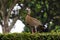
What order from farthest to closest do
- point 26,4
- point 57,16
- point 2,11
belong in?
point 57,16, point 26,4, point 2,11

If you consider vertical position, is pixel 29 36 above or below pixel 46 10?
below

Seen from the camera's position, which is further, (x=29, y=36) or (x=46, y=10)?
(x=46, y=10)

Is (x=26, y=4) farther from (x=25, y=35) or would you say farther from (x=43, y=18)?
(x=25, y=35)

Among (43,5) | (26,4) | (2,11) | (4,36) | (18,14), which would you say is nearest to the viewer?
(4,36)

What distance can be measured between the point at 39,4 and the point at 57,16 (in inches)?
123

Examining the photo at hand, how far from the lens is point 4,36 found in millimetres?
8070

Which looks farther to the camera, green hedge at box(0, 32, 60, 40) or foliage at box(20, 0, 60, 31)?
foliage at box(20, 0, 60, 31)

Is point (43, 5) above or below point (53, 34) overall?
above

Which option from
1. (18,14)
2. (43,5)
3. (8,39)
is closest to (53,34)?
(8,39)

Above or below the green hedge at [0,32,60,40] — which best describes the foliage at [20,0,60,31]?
above

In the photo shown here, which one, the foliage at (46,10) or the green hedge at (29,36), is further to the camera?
the foliage at (46,10)

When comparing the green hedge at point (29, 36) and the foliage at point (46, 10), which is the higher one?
the foliage at point (46, 10)

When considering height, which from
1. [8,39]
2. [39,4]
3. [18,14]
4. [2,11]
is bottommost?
[8,39]

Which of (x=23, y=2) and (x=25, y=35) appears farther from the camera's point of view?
(x=23, y=2)
